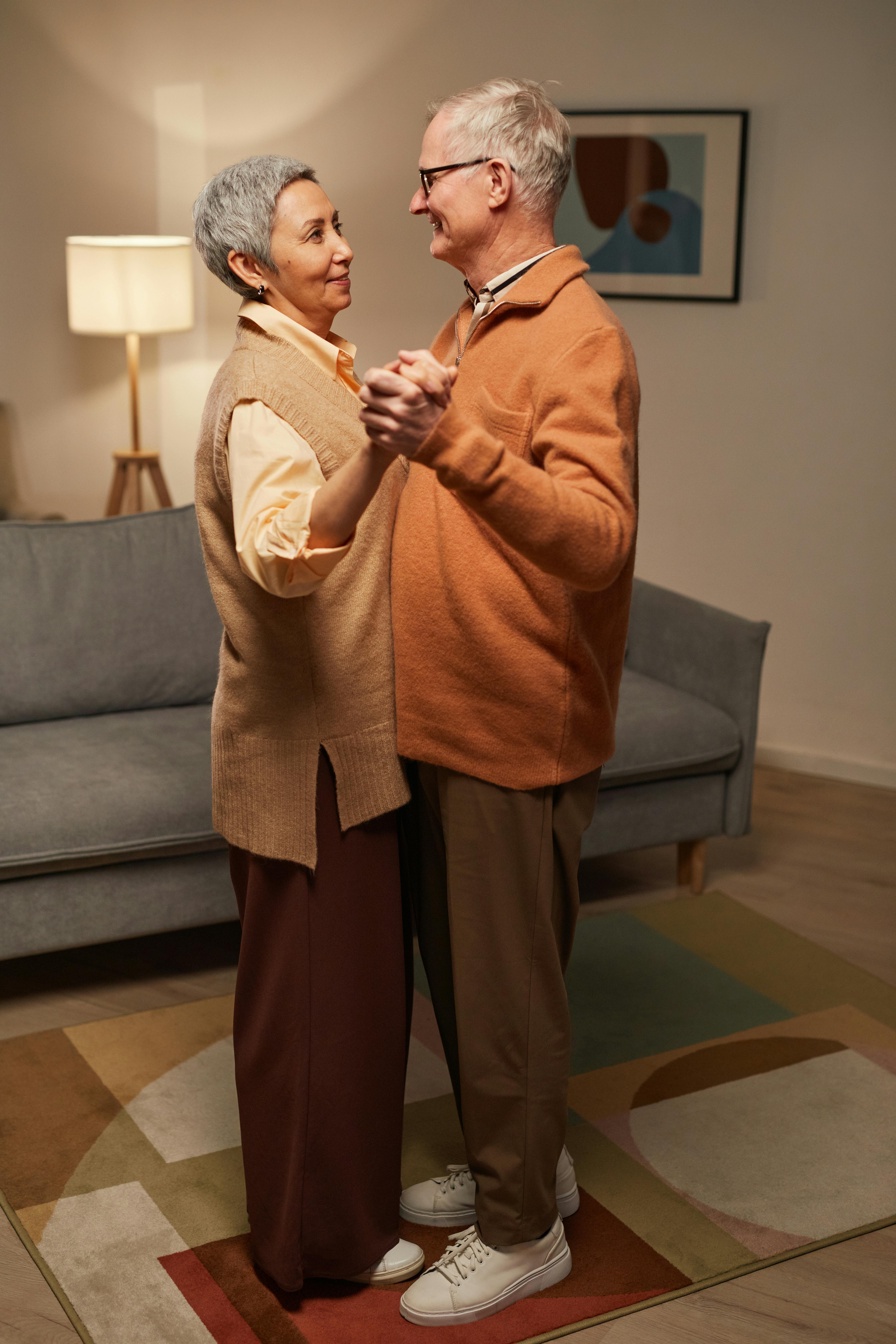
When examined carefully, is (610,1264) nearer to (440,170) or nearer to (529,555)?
(529,555)

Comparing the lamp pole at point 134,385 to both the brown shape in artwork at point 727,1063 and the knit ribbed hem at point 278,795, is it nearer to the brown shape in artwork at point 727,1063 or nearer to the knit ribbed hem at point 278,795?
the brown shape in artwork at point 727,1063

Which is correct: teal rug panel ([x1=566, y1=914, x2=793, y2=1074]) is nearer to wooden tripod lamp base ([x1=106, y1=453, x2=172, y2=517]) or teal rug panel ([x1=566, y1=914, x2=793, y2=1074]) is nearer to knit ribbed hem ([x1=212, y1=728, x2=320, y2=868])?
knit ribbed hem ([x1=212, y1=728, x2=320, y2=868])

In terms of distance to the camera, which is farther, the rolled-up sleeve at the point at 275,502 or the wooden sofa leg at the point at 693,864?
the wooden sofa leg at the point at 693,864

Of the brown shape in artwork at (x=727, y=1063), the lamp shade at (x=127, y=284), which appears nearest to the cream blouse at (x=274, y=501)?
the brown shape in artwork at (x=727, y=1063)

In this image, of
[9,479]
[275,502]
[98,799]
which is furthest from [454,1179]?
[9,479]

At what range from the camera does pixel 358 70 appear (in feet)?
14.3

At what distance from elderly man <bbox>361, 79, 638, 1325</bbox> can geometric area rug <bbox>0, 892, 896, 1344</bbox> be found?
0.53 ft

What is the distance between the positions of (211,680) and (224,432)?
1675 mm

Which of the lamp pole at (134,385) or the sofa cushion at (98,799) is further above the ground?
the lamp pole at (134,385)

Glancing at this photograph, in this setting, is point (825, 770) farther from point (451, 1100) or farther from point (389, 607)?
point (389, 607)

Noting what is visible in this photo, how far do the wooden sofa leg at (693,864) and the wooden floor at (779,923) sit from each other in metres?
0.05

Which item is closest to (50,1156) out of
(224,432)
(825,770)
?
(224,432)

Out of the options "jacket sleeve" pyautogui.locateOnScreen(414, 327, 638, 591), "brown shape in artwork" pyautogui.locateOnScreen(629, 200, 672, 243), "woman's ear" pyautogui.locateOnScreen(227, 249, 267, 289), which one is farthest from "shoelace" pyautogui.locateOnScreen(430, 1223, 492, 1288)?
"brown shape in artwork" pyautogui.locateOnScreen(629, 200, 672, 243)

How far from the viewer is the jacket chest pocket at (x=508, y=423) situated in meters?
1.56
